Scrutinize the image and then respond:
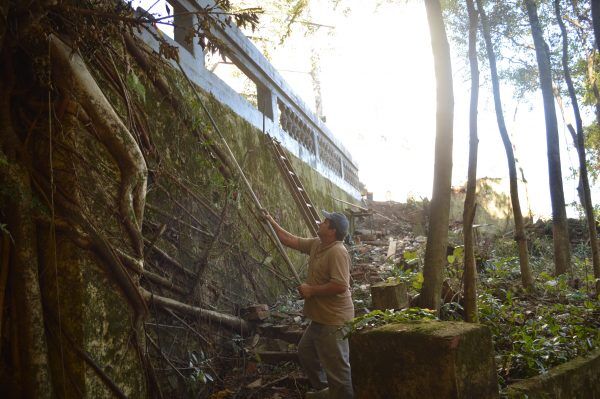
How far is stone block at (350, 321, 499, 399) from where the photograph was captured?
2.22 meters

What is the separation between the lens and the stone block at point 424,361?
2221mm

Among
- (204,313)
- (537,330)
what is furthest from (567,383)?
(204,313)

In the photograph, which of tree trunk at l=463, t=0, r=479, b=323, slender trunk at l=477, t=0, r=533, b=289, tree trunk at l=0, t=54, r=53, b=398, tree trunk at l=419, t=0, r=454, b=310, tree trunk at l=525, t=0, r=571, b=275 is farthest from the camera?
tree trunk at l=525, t=0, r=571, b=275

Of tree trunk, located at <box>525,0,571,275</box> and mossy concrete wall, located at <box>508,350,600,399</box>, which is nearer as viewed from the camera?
mossy concrete wall, located at <box>508,350,600,399</box>

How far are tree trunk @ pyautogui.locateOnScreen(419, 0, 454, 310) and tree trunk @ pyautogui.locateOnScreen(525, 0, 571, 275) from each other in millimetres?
5146

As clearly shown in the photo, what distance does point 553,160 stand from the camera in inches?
359

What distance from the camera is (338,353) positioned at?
3561 mm

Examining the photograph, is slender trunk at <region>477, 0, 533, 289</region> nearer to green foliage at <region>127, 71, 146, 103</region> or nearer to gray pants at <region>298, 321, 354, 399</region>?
gray pants at <region>298, 321, 354, 399</region>

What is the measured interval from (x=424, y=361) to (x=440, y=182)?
8.09ft

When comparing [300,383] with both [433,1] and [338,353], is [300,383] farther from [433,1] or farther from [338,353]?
[433,1]

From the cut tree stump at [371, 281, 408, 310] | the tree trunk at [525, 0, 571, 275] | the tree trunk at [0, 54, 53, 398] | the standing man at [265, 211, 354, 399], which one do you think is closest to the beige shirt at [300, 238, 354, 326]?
the standing man at [265, 211, 354, 399]

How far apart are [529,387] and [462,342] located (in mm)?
1376

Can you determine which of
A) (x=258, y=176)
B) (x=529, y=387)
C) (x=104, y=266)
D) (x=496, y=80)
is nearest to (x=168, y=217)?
(x=104, y=266)

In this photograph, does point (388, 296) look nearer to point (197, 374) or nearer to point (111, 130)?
point (197, 374)
